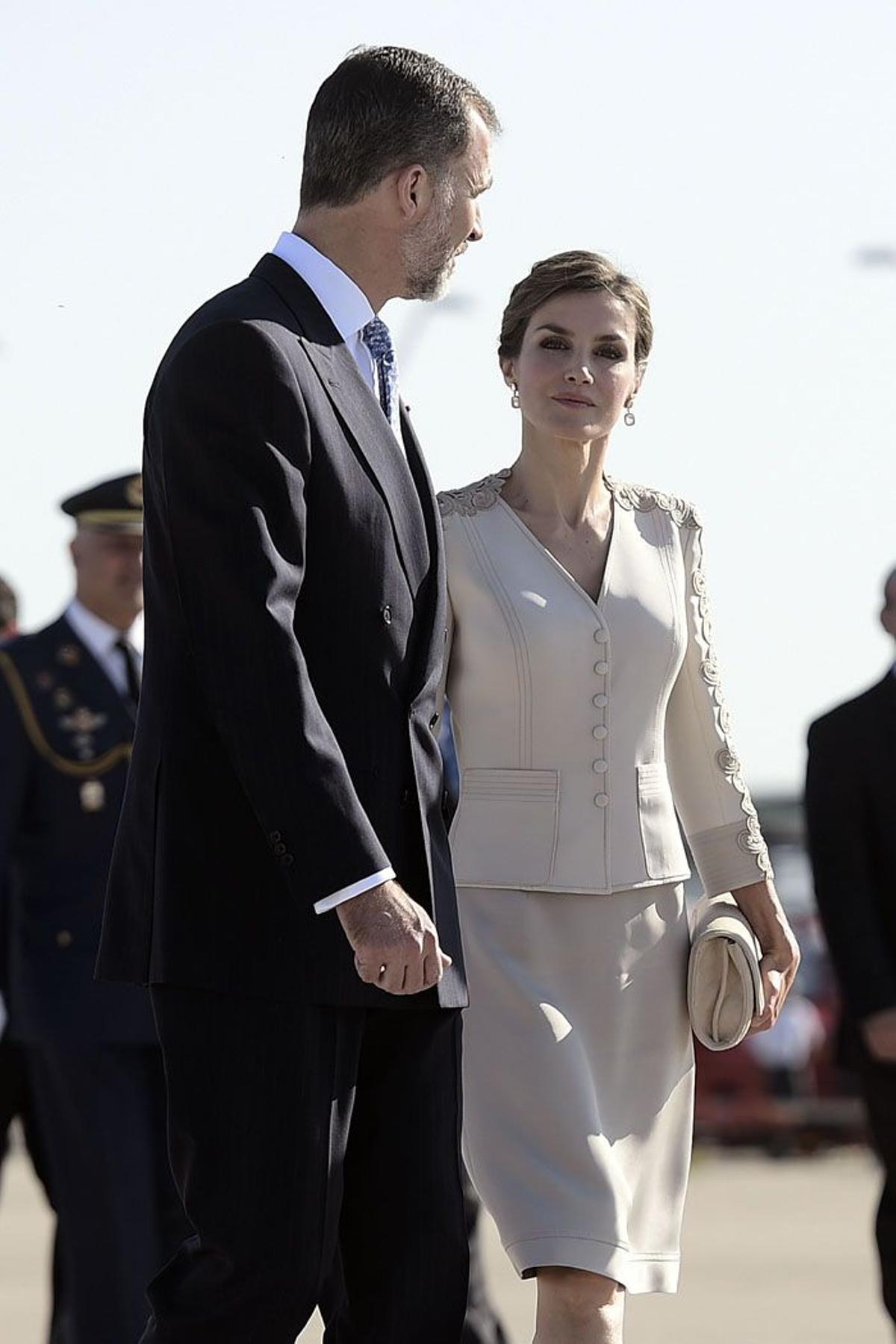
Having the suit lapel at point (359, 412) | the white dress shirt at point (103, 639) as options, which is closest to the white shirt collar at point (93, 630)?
the white dress shirt at point (103, 639)

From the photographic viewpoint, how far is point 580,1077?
4.58 metres

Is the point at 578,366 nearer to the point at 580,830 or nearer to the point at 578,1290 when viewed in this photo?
the point at 580,830

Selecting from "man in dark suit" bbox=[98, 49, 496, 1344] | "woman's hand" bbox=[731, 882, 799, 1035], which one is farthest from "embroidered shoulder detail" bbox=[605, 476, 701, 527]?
"man in dark suit" bbox=[98, 49, 496, 1344]

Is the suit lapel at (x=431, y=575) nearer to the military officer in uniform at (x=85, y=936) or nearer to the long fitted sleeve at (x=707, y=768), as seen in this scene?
the long fitted sleeve at (x=707, y=768)

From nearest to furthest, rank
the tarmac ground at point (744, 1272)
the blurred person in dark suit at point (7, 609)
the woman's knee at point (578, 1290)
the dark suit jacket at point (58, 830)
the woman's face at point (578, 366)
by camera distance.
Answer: the woman's knee at point (578, 1290) → the woman's face at point (578, 366) → the dark suit jacket at point (58, 830) → the tarmac ground at point (744, 1272) → the blurred person in dark suit at point (7, 609)

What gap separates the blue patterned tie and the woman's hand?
1155mm

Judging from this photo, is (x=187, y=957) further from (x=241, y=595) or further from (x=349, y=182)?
(x=349, y=182)

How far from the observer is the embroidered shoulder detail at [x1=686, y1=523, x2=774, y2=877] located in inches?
191

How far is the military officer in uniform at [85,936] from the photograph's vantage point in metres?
6.17

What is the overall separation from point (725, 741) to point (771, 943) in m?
0.33

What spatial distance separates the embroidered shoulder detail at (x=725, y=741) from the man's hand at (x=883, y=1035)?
2.04m

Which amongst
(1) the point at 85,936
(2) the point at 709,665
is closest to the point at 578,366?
(2) the point at 709,665

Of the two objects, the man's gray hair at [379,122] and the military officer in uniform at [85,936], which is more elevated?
the man's gray hair at [379,122]

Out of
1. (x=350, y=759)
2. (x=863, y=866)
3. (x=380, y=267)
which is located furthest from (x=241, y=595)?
(x=863, y=866)
